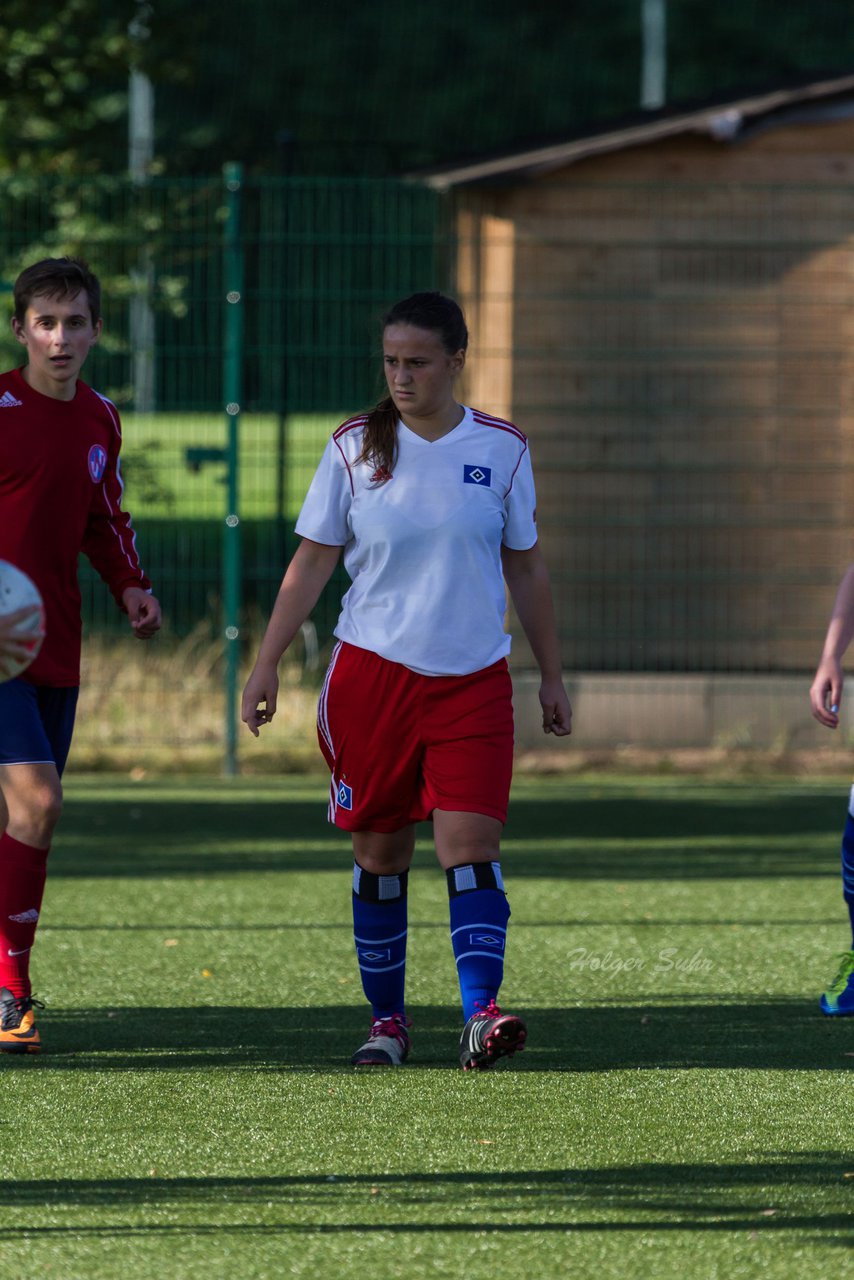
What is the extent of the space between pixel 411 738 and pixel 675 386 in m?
8.05

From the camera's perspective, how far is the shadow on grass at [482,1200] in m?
3.81

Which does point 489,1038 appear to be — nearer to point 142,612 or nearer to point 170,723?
point 142,612

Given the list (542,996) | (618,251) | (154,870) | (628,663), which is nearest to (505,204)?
(618,251)

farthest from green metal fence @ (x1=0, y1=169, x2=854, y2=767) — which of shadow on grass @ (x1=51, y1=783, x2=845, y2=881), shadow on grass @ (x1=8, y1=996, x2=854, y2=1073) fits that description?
shadow on grass @ (x1=8, y1=996, x2=854, y2=1073)

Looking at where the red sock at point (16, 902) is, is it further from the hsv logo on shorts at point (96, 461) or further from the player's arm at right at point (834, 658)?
the player's arm at right at point (834, 658)

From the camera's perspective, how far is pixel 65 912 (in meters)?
7.76

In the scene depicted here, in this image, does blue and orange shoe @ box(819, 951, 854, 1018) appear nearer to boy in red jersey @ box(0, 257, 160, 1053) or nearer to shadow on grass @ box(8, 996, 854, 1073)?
shadow on grass @ box(8, 996, 854, 1073)

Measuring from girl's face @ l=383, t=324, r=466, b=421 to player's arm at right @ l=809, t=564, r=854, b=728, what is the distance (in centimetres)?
125

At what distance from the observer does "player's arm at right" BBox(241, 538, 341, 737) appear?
520 centimetres

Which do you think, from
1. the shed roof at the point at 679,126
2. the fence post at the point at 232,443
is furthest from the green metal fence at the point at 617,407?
the fence post at the point at 232,443

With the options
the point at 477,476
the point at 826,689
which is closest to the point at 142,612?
the point at 477,476

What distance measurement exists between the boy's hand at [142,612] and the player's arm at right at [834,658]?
1.73 m

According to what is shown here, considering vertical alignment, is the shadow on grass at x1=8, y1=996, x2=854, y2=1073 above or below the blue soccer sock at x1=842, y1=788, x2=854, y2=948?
below

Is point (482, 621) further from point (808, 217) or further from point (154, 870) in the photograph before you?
point (808, 217)
